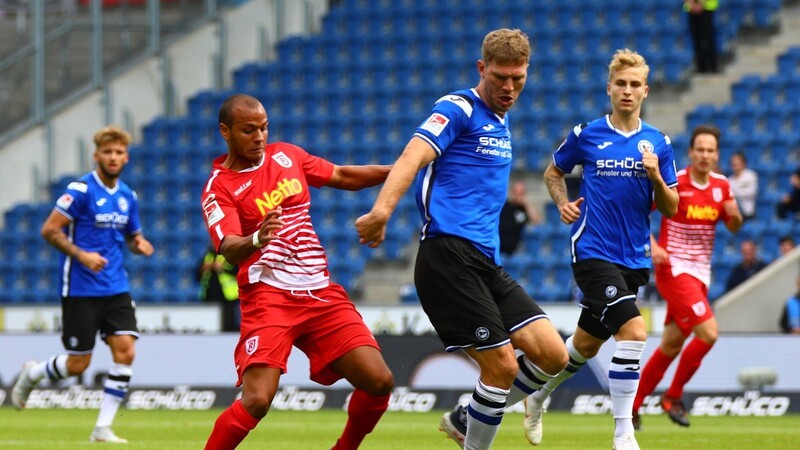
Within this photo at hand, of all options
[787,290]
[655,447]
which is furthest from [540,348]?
[787,290]

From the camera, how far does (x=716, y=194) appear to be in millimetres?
11875

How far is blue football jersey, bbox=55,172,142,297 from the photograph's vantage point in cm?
1205

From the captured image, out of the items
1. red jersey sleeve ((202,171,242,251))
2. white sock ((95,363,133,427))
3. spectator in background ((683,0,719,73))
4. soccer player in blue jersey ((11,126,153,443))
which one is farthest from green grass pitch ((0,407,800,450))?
spectator in background ((683,0,719,73))

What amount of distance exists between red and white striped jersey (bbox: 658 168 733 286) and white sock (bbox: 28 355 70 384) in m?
5.33

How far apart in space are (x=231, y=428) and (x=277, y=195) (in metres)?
1.29

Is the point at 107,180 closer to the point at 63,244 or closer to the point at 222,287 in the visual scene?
the point at 63,244

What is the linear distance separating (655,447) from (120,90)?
16.9 metres

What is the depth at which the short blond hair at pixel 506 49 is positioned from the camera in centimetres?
761

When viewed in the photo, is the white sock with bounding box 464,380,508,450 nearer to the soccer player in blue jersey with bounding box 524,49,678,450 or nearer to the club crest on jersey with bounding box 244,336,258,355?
the club crest on jersey with bounding box 244,336,258,355

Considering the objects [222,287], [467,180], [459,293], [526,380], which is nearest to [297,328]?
[459,293]

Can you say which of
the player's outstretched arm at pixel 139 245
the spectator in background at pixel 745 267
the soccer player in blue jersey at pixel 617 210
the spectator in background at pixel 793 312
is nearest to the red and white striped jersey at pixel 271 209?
the soccer player in blue jersey at pixel 617 210

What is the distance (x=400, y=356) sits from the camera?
16281 millimetres

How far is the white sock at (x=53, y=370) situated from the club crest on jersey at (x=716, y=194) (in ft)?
19.0

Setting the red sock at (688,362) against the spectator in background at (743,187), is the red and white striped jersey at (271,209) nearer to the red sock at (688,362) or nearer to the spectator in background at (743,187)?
the red sock at (688,362)
